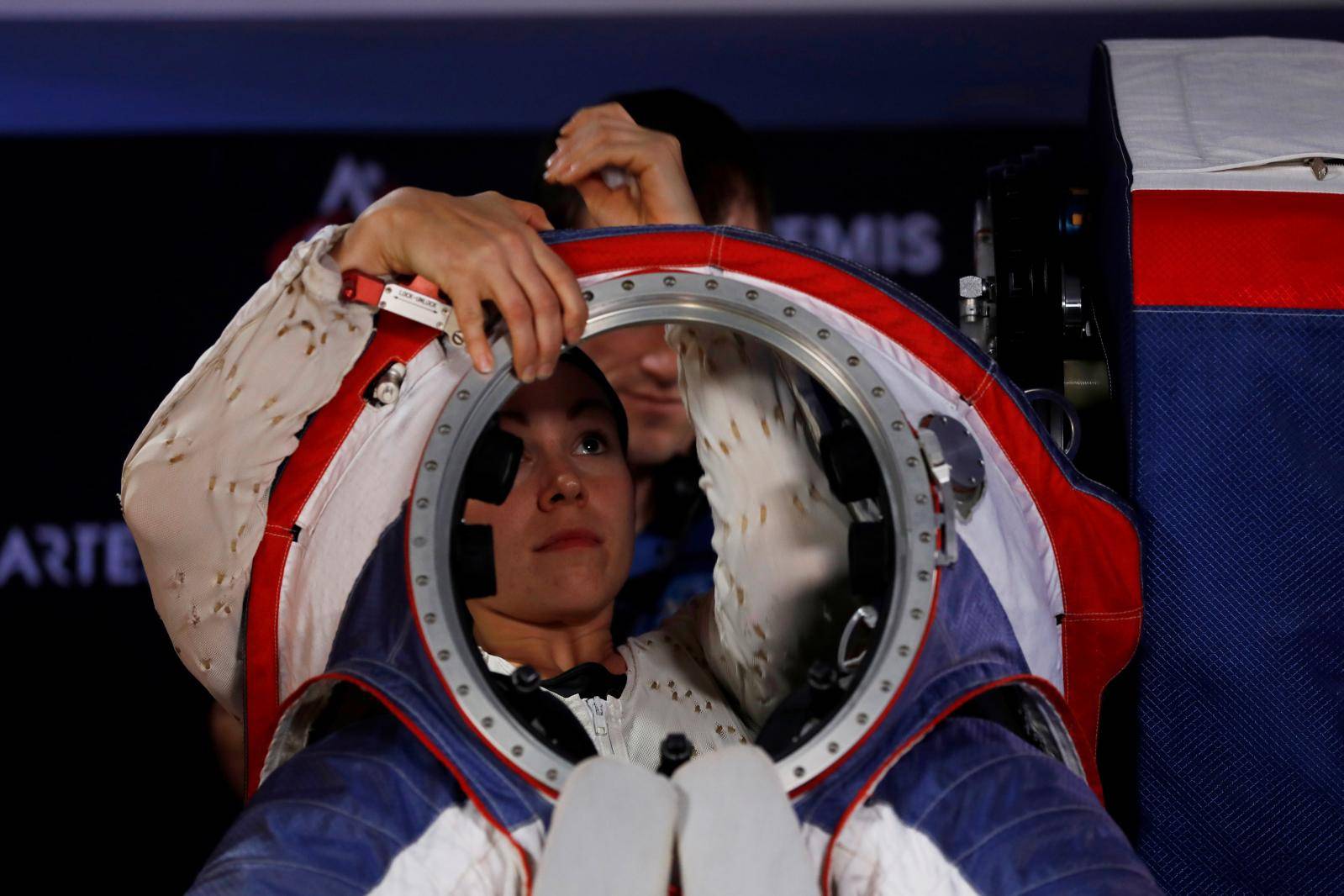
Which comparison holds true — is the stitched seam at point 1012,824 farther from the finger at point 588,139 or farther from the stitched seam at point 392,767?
the finger at point 588,139

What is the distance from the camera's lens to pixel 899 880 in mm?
1037

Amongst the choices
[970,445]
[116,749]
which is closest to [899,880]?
[970,445]

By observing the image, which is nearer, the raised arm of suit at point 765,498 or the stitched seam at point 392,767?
the stitched seam at point 392,767

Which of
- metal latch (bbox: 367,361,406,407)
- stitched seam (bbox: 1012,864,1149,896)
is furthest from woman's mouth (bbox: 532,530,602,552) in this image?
stitched seam (bbox: 1012,864,1149,896)

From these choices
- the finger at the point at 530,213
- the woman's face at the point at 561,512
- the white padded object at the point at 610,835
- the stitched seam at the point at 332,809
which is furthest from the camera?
the woman's face at the point at 561,512

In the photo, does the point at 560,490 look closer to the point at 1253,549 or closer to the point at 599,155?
the point at 599,155

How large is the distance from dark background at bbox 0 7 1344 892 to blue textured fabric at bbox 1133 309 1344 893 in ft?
3.91

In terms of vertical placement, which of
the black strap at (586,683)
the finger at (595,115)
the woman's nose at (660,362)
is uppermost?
the finger at (595,115)

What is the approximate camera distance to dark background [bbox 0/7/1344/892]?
7.97 feet

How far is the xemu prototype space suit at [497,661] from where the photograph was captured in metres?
1.02

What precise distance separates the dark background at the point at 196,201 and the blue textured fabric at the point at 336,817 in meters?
1.48

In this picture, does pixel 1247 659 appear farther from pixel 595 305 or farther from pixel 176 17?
pixel 176 17

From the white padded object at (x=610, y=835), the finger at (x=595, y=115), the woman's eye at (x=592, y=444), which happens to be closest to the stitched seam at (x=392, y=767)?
the white padded object at (x=610, y=835)

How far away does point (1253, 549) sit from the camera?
133 centimetres
